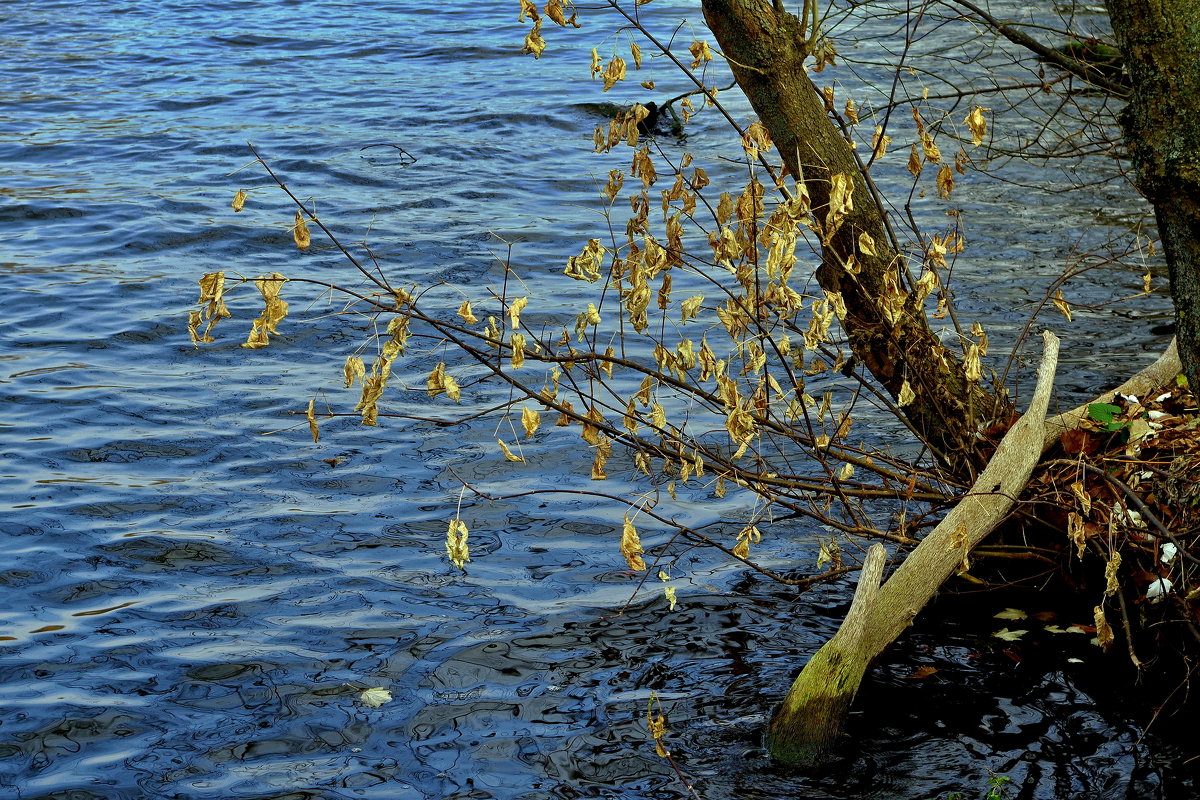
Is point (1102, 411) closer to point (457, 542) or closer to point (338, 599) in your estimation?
point (457, 542)

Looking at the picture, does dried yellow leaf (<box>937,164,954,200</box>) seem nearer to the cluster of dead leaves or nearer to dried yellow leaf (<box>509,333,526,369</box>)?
the cluster of dead leaves

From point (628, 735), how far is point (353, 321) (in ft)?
18.3

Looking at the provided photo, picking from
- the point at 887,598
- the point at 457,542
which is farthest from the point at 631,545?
the point at 887,598

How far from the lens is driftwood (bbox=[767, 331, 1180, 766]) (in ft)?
15.6

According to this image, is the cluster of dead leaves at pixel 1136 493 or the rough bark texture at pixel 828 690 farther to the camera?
the cluster of dead leaves at pixel 1136 493

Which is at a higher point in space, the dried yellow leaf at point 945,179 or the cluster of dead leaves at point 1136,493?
the dried yellow leaf at point 945,179

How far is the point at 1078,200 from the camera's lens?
1248cm

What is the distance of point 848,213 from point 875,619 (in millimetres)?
1792

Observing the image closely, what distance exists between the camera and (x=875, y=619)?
192 inches

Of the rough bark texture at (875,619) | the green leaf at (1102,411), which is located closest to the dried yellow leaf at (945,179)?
the rough bark texture at (875,619)

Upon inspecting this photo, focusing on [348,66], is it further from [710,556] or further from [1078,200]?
[710,556]

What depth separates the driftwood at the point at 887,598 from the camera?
4750 millimetres

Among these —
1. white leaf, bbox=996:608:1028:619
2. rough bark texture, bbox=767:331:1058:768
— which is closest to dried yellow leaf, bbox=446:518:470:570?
rough bark texture, bbox=767:331:1058:768

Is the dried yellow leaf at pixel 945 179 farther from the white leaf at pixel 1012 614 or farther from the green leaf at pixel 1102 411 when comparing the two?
the white leaf at pixel 1012 614
